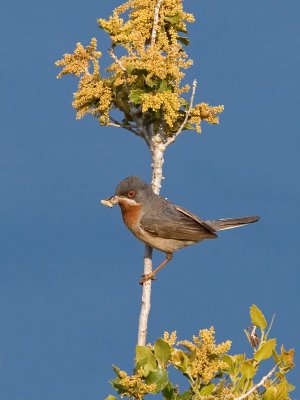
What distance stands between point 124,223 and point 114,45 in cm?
214

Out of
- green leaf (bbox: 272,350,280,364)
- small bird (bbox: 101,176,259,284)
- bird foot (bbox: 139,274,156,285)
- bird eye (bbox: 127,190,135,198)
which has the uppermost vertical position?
bird eye (bbox: 127,190,135,198)

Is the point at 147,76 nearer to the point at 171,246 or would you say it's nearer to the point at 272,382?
the point at 171,246

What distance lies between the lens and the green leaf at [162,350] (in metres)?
7.40

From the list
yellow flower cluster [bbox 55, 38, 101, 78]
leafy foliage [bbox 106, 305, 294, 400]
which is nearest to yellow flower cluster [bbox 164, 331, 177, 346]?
leafy foliage [bbox 106, 305, 294, 400]

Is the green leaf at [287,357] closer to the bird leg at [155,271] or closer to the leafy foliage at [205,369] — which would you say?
the leafy foliage at [205,369]

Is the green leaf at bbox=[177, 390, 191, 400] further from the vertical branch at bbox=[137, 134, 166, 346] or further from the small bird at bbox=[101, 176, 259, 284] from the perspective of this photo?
the small bird at bbox=[101, 176, 259, 284]

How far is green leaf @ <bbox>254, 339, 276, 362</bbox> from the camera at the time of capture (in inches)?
296

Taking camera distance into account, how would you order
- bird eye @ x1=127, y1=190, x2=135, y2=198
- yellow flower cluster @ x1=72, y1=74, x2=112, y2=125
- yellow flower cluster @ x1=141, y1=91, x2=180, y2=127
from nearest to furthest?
yellow flower cluster @ x1=141, y1=91, x2=180, y2=127, yellow flower cluster @ x1=72, y1=74, x2=112, y2=125, bird eye @ x1=127, y1=190, x2=135, y2=198

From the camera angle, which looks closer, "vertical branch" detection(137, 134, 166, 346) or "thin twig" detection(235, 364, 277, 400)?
"thin twig" detection(235, 364, 277, 400)

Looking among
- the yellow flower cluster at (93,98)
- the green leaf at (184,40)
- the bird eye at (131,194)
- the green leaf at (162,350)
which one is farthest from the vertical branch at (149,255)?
the green leaf at (184,40)

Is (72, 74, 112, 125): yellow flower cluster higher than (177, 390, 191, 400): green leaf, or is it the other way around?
(72, 74, 112, 125): yellow flower cluster

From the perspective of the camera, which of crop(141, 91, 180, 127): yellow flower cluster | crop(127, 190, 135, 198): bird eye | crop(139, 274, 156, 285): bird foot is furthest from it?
crop(127, 190, 135, 198): bird eye

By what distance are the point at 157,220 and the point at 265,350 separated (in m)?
2.63

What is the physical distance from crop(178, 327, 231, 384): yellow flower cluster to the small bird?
216cm
